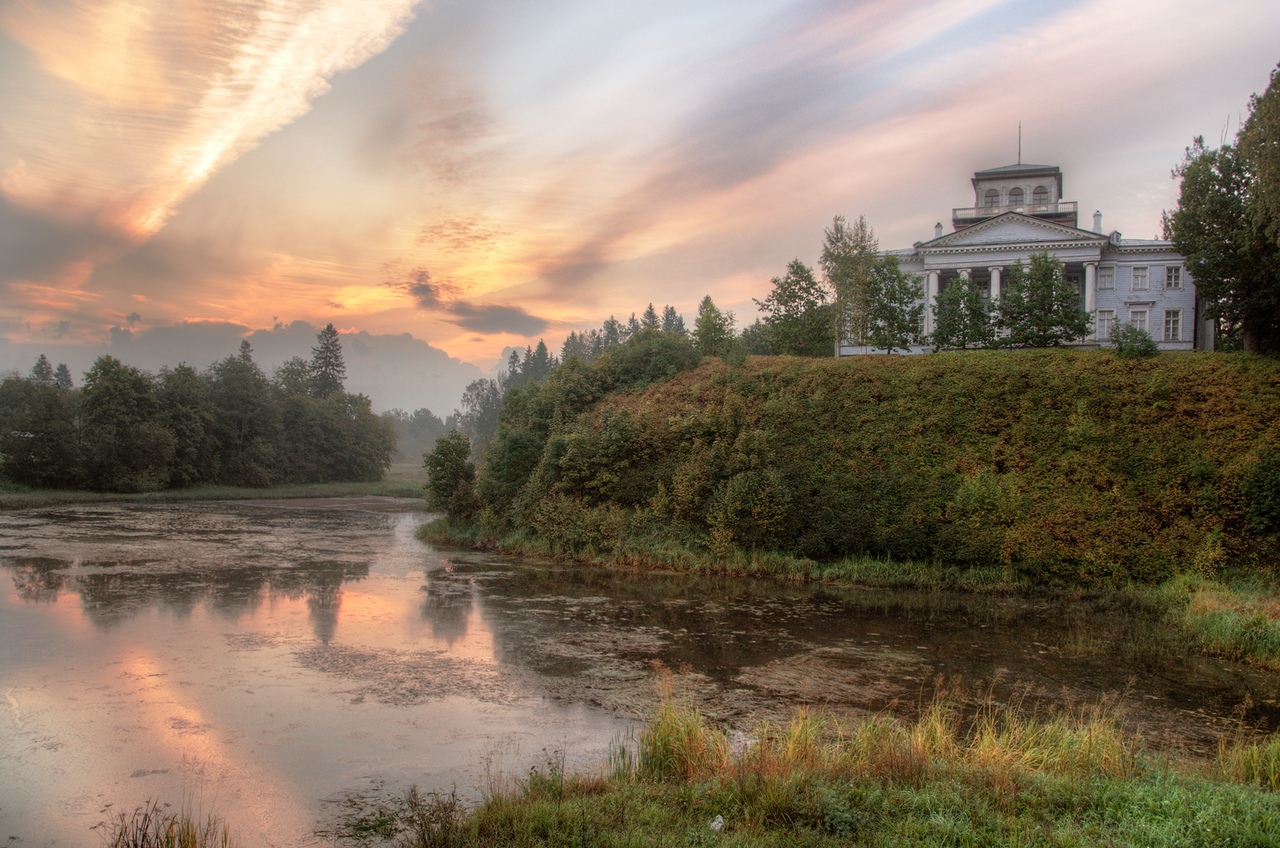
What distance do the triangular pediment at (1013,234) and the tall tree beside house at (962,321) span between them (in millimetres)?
14235

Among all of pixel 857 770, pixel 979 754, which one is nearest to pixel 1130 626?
pixel 979 754

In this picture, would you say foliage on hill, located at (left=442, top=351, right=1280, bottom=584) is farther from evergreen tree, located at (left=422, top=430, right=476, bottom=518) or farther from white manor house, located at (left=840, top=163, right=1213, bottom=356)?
white manor house, located at (left=840, top=163, right=1213, bottom=356)

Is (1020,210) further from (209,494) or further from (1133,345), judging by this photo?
(209,494)

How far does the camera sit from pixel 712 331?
36438mm

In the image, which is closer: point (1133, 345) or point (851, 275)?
point (1133, 345)

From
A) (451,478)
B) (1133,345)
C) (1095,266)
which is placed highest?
(1095,266)

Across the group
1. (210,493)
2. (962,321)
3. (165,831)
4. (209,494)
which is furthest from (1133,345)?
(210,493)

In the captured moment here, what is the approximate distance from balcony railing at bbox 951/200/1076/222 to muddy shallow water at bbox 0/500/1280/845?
42.8 m

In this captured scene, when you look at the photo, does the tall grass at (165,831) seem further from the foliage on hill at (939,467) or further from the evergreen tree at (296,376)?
the evergreen tree at (296,376)

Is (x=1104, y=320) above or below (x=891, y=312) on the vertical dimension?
above

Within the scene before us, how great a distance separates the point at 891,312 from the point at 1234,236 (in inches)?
535

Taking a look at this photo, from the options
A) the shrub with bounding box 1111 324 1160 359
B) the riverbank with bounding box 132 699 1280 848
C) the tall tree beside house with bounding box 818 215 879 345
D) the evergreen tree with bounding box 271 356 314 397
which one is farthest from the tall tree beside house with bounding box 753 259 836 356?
the evergreen tree with bounding box 271 356 314 397

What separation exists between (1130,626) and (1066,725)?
933 centimetres

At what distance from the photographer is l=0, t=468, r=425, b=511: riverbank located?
41.0m
